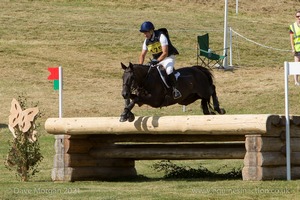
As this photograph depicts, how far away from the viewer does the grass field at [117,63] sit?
12984 mm

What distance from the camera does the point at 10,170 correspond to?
15289 millimetres

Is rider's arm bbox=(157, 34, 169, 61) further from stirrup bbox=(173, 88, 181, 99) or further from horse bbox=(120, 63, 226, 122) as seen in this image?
stirrup bbox=(173, 88, 181, 99)

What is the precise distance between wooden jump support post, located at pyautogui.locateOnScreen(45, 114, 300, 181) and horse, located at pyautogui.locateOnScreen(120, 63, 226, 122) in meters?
0.36

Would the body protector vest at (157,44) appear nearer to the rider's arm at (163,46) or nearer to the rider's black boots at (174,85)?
the rider's arm at (163,46)

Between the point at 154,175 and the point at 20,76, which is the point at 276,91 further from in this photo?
the point at 154,175

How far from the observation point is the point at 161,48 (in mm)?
14586

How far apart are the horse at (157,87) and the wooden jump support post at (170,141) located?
36cm

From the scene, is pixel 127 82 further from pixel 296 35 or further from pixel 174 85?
pixel 296 35

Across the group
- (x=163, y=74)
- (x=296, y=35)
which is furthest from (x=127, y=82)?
(x=296, y=35)

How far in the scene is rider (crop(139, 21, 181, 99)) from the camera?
47.3 feet

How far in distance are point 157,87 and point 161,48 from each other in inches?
24.8

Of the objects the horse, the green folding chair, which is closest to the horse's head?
the horse

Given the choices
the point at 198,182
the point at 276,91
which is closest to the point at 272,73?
the point at 276,91

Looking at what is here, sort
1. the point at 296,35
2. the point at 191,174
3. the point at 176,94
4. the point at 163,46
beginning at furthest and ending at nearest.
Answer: the point at 296,35
the point at 191,174
the point at 176,94
the point at 163,46
